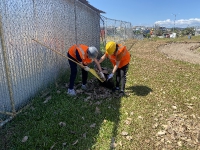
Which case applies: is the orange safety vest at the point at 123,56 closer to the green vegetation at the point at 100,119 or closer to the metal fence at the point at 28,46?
the green vegetation at the point at 100,119

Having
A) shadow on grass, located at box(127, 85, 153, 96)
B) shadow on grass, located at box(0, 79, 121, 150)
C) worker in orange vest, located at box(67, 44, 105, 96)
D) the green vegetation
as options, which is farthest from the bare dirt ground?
shadow on grass, located at box(0, 79, 121, 150)

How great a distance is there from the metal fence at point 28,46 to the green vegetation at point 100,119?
13.4 inches

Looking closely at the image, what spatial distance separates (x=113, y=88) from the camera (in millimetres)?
5797

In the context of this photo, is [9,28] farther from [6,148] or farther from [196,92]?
[196,92]

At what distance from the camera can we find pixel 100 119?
426 cm

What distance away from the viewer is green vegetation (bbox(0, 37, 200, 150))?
3492mm

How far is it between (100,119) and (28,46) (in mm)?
2189

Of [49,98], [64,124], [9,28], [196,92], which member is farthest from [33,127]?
[196,92]

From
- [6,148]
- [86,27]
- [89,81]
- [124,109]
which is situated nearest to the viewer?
[6,148]

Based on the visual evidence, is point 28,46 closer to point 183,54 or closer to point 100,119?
point 100,119

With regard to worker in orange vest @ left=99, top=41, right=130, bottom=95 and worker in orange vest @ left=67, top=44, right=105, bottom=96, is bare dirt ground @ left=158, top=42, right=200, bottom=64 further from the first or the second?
worker in orange vest @ left=67, top=44, right=105, bottom=96

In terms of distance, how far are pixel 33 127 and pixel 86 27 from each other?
631 centimetres

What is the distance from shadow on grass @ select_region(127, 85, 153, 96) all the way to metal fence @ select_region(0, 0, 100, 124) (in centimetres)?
226

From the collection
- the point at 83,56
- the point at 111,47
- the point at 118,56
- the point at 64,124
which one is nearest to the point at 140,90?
the point at 118,56
